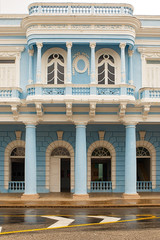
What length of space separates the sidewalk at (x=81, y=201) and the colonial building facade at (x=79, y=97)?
31.0 inches

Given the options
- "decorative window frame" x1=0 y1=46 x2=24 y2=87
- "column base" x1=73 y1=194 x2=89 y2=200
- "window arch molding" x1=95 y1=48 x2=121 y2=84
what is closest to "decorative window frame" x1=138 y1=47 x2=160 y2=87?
"window arch molding" x1=95 y1=48 x2=121 y2=84

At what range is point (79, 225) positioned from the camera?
11203 millimetres

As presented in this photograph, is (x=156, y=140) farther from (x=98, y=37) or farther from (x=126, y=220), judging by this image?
(x=126, y=220)

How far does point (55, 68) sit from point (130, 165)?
706cm

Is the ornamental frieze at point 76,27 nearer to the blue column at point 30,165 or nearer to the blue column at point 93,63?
the blue column at point 93,63

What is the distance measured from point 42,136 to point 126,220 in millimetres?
10844

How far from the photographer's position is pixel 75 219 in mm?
12461

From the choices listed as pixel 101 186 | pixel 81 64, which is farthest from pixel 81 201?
pixel 81 64

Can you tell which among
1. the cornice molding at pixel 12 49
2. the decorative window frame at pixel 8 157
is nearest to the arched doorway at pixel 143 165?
the decorative window frame at pixel 8 157

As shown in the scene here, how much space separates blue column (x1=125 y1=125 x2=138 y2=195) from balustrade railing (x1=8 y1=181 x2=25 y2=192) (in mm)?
6774

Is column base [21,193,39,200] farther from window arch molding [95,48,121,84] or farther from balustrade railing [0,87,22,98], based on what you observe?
window arch molding [95,48,121,84]

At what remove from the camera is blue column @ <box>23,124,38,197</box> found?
61.8 feet

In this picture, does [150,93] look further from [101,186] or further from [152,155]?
[101,186]

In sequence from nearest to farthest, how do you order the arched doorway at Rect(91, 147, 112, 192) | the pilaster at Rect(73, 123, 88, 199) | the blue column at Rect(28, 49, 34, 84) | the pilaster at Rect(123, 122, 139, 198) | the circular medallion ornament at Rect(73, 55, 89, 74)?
1. the pilaster at Rect(73, 123, 88, 199)
2. the pilaster at Rect(123, 122, 139, 198)
3. the blue column at Rect(28, 49, 34, 84)
4. the circular medallion ornament at Rect(73, 55, 89, 74)
5. the arched doorway at Rect(91, 147, 112, 192)
